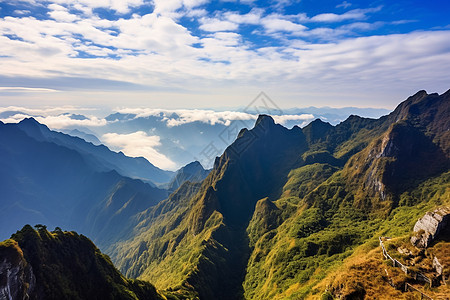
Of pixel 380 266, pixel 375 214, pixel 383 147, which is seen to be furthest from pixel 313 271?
pixel 383 147

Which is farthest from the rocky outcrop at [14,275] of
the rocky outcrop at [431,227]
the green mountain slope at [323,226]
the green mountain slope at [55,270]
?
the rocky outcrop at [431,227]

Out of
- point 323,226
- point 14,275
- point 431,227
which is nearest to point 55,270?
point 14,275

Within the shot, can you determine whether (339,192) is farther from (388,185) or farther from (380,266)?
(380,266)

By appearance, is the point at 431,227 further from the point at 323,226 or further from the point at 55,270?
the point at 55,270

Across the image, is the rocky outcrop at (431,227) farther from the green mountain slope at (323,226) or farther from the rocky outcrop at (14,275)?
the rocky outcrop at (14,275)

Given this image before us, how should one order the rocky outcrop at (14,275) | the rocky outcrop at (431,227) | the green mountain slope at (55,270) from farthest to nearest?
the rocky outcrop at (431,227) < the green mountain slope at (55,270) < the rocky outcrop at (14,275)
